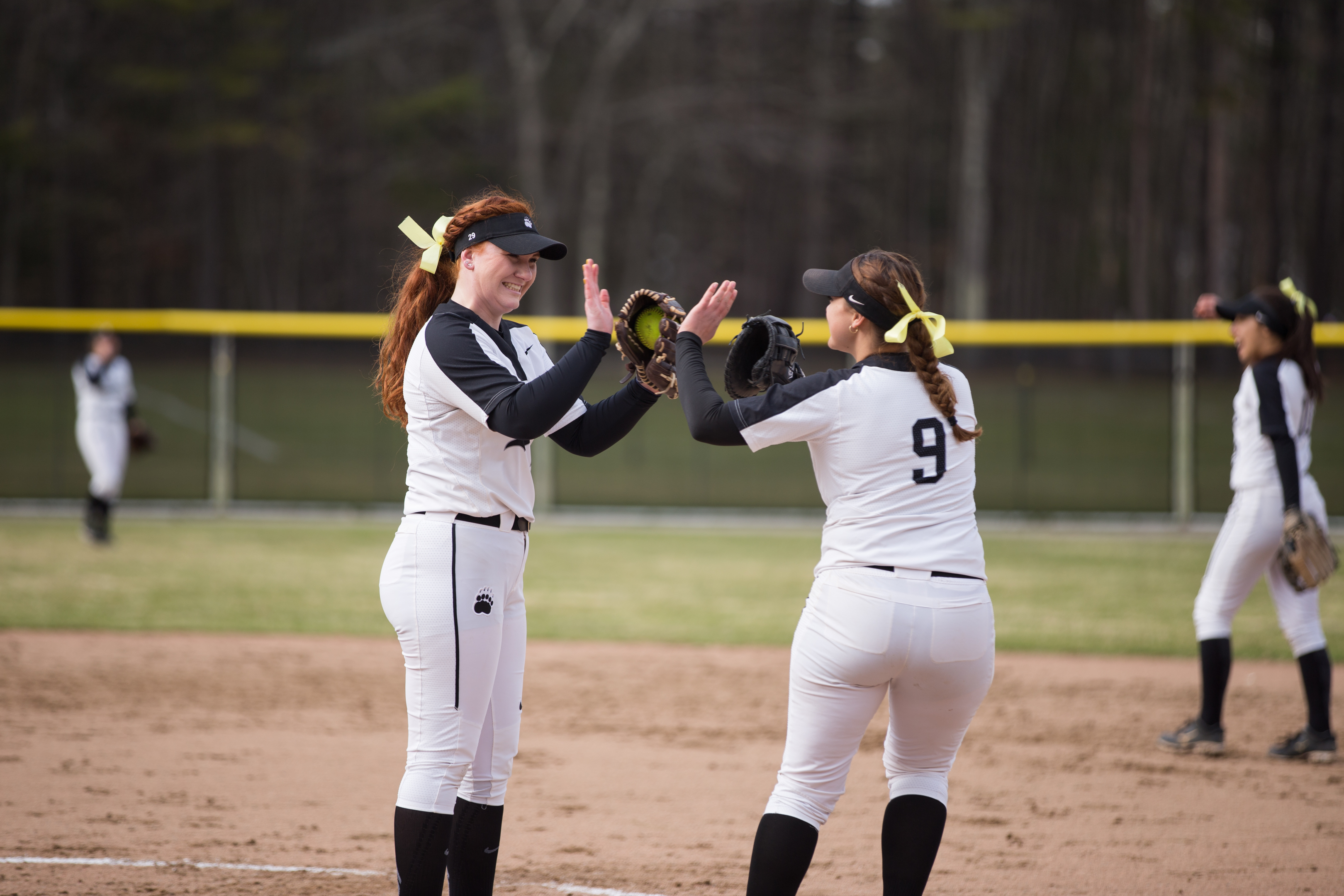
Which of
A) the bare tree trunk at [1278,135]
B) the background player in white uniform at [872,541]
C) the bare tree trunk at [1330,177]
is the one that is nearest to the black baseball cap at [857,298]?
the background player in white uniform at [872,541]

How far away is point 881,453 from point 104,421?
10.9m

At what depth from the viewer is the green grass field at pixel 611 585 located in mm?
8461

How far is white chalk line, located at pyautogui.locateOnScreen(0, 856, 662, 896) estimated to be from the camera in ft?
12.6

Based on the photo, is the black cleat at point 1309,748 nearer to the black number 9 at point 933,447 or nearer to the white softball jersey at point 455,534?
the black number 9 at point 933,447

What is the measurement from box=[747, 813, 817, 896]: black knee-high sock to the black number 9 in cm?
87

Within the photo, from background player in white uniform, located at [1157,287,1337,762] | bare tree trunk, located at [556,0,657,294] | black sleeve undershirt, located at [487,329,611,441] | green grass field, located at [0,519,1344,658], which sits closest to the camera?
black sleeve undershirt, located at [487,329,611,441]

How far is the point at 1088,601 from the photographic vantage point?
9.64 m

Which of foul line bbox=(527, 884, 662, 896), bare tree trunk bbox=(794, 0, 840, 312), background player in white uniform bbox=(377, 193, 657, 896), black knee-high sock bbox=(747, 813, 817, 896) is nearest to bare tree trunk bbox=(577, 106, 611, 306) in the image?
bare tree trunk bbox=(794, 0, 840, 312)

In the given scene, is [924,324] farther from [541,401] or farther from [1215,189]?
[1215,189]

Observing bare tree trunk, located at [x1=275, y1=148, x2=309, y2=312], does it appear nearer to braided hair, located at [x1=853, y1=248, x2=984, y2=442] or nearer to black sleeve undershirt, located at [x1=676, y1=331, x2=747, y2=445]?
black sleeve undershirt, located at [x1=676, y1=331, x2=747, y2=445]

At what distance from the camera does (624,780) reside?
16.7ft

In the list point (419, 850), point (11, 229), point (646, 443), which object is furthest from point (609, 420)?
point (11, 229)

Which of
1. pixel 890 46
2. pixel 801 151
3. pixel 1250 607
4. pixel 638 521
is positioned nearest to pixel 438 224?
pixel 1250 607

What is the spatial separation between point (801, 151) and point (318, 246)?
13730mm
